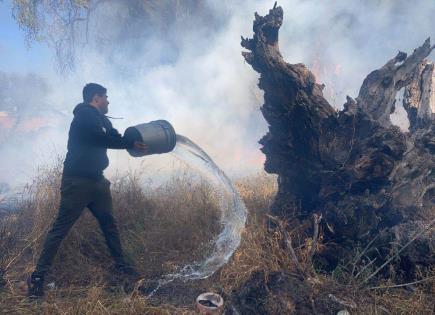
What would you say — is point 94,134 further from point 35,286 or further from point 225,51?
point 225,51

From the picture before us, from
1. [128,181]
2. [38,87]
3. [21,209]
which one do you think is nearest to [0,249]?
[21,209]

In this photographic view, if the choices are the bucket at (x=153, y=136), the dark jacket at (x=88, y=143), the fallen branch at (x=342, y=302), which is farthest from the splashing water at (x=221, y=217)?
the fallen branch at (x=342, y=302)

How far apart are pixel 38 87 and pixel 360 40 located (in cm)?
1451

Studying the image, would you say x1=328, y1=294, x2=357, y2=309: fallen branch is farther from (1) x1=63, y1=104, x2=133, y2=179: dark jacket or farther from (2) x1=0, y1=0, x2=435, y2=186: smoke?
(2) x1=0, y1=0, x2=435, y2=186: smoke

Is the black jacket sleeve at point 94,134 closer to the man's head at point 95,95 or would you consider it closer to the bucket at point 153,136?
the bucket at point 153,136

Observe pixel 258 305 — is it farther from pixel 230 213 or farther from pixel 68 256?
pixel 68 256

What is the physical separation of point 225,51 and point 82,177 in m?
10.3

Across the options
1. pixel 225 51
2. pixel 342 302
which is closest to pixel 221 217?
pixel 342 302

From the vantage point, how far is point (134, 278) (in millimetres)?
4043

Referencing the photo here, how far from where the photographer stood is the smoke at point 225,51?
42.1ft

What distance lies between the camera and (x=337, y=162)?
4.22 meters

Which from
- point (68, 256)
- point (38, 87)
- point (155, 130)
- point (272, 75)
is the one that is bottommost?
point (68, 256)

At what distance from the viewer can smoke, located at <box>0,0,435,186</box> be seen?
42.1ft

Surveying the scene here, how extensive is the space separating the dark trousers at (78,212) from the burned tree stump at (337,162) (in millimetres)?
2072
